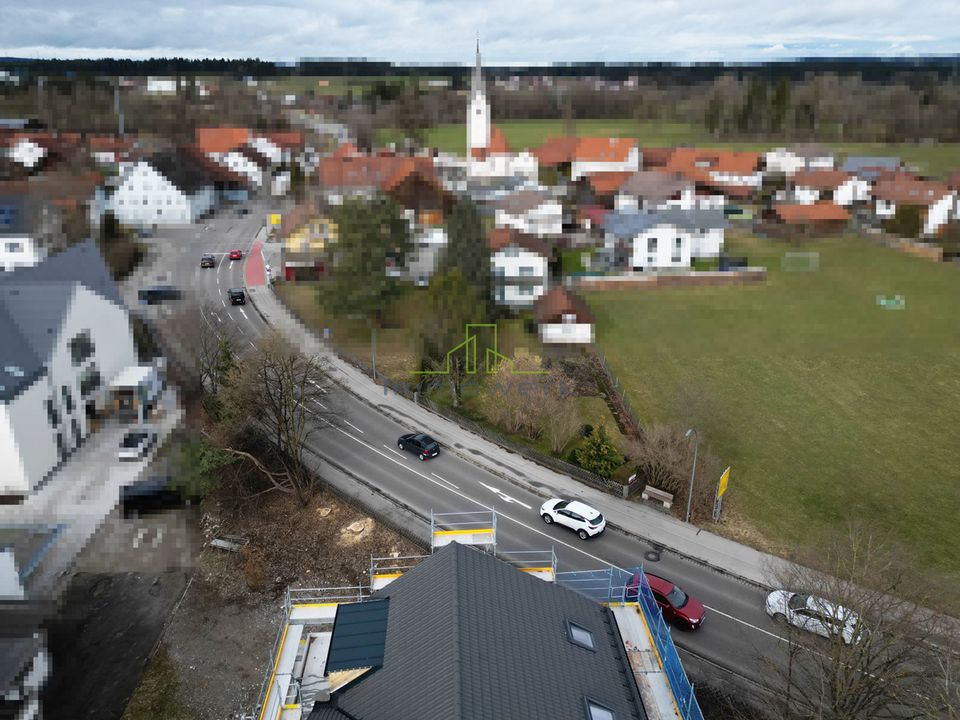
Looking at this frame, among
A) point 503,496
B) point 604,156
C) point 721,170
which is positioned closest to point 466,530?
point 503,496

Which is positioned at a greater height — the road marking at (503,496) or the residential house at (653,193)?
the residential house at (653,193)

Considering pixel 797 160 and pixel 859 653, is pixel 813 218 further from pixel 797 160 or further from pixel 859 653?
pixel 859 653

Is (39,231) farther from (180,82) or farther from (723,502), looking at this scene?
(180,82)

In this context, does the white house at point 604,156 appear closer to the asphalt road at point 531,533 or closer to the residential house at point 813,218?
the residential house at point 813,218

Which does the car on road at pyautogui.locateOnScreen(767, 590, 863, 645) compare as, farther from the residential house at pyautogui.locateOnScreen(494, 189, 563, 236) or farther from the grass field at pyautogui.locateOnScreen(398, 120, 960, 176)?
the grass field at pyautogui.locateOnScreen(398, 120, 960, 176)

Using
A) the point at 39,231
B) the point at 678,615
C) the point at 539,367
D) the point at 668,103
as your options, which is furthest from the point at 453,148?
the point at 678,615

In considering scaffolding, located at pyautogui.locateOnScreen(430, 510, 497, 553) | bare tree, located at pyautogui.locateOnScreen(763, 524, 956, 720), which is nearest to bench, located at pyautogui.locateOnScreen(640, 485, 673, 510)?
scaffolding, located at pyautogui.locateOnScreen(430, 510, 497, 553)

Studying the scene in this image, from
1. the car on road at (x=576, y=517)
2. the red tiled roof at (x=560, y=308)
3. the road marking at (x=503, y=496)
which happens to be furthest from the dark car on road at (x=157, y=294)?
the car on road at (x=576, y=517)
